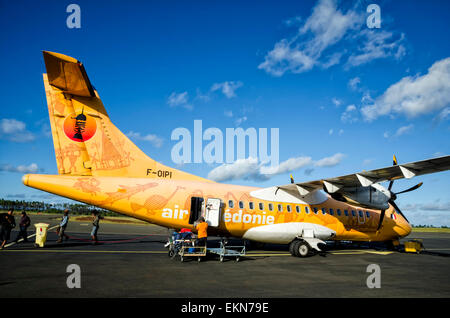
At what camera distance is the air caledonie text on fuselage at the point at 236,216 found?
12930 millimetres

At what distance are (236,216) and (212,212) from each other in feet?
4.35

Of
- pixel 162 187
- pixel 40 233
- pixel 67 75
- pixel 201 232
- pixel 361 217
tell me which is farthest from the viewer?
pixel 361 217

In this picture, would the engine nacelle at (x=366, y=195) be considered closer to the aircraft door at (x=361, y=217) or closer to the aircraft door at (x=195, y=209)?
the aircraft door at (x=361, y=217)

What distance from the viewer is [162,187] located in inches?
513

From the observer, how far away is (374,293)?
24.0ft

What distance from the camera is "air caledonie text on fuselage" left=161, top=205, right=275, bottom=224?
12930 mm

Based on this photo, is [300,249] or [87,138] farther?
[300,249]

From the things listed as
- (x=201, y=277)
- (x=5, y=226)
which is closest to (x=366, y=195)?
(x=201, y=277)

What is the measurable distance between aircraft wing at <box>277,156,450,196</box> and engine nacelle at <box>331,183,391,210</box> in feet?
2.65

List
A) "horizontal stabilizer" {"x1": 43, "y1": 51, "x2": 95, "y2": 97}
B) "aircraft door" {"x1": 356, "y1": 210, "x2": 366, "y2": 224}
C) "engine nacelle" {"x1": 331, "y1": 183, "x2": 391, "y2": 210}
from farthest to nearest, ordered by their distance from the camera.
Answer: "aircraft door" {"x1": 356, "y1": 210, "x2": 366, "y2": 224} → "engine nacelle" {"x1": 331, "y1": 183, "x2": 391, "y2": 210} → "horizontal stabilizer" {"x1": 43, "y1": 51, "x2": 95, "y2": 97}

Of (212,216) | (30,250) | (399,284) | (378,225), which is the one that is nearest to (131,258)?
(212,216)

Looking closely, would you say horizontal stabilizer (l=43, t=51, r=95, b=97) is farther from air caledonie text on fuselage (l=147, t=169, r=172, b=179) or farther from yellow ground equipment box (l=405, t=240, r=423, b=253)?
yellow ground equipment box (l=405, t=240, r=423, b=253)

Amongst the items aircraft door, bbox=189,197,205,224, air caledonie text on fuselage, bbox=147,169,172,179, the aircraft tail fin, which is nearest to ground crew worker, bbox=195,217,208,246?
aircraft door, bbox=189,197,205,224

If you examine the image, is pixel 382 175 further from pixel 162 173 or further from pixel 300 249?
pixel 162 173
